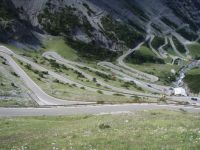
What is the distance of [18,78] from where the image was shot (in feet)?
356

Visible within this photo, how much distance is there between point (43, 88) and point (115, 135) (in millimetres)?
80953

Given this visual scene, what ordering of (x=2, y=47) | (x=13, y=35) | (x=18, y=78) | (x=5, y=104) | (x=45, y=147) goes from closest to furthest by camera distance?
(x=45, y=147), (x=5, y=104), (x=18, y=78), (x=2, y=47), (x=13, y=35)

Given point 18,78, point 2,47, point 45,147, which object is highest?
point 2,47

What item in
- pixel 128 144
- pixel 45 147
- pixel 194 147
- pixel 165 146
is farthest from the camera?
pixel 45 147

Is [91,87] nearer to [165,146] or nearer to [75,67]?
[75,67]

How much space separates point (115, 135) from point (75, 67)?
499 ft

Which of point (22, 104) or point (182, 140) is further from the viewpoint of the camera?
point (22, 104)

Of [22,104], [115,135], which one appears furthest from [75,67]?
[115,135]

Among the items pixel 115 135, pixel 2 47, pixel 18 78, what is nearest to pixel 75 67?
pixel 2 47

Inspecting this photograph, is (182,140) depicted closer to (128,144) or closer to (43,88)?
(128,144)

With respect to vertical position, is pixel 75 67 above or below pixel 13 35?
below

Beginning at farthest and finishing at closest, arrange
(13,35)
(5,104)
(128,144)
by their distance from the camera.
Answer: (13,35), (5,104), (128,144)

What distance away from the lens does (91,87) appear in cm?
12375

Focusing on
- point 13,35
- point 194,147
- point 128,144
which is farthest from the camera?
point 13,35
